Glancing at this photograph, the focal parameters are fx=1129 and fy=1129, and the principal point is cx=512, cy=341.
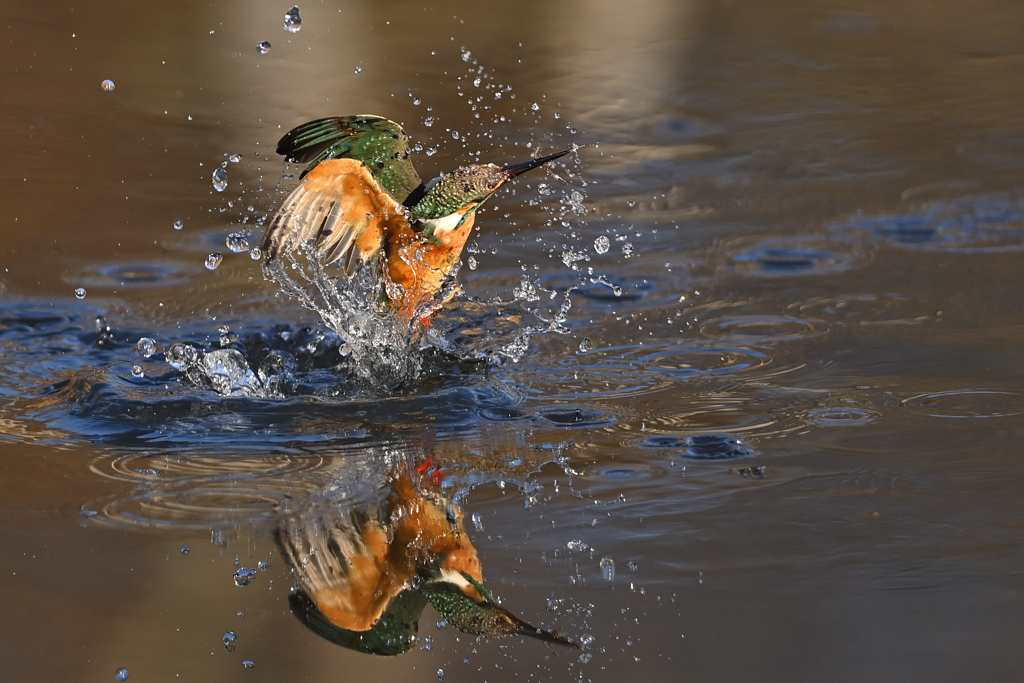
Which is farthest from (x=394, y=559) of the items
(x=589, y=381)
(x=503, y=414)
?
(x=589, y=381)

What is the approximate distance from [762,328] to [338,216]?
1.41m

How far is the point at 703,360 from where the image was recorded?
346cm

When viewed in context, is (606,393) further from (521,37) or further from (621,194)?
(521,37)

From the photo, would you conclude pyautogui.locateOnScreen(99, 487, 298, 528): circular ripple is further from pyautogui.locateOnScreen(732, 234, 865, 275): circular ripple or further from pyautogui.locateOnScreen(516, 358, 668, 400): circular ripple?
pyautogui.locateOnScreen(732, 234, 865, 275): circular ripple

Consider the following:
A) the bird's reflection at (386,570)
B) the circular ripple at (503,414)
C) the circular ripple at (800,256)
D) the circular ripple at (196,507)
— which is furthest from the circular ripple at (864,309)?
the circular ripple at (196,507)

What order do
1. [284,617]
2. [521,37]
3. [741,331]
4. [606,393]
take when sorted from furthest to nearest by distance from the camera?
[521,37] < [741,331] < [606,393] < [284,617]

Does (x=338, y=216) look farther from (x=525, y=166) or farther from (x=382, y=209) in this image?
(x=525, y=166)

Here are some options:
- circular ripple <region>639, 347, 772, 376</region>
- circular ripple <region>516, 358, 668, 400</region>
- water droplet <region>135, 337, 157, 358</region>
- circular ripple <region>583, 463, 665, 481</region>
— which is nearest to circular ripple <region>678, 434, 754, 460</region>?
circular ripple <region>583, 463, 665, 481</region>

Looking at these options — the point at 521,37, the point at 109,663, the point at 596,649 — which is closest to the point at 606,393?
the point at 596,649

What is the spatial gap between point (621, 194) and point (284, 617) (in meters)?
3.16

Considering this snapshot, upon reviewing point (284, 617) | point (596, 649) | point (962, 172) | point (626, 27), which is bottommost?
point (596, 649)

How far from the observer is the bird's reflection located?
2041 mm

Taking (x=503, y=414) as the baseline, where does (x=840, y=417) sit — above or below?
below

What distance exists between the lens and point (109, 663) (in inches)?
77.9
